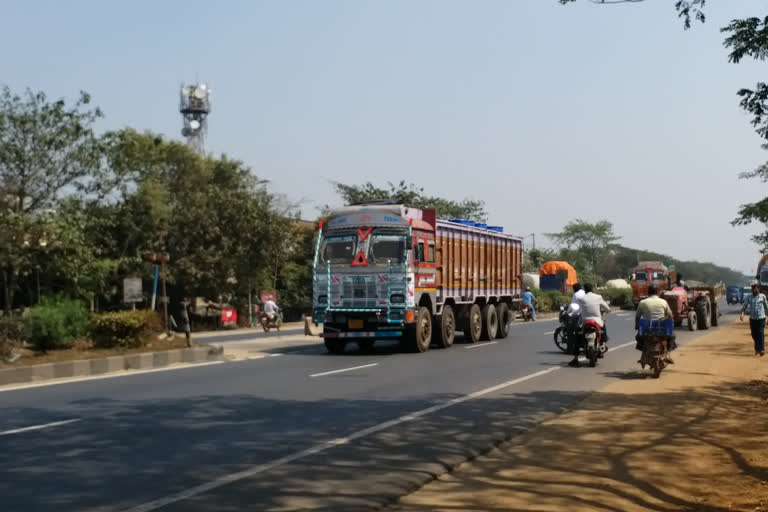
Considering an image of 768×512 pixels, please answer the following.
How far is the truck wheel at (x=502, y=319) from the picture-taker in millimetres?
28797

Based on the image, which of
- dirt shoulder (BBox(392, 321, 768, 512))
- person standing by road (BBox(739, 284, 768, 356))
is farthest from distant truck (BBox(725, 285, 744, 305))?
dirt shoulder (BBox(392, 321, 768, 512))

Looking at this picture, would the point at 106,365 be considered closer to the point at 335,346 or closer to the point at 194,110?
the point at 335,346

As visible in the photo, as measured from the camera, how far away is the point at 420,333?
73.0ft

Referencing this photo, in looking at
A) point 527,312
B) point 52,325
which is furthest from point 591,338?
point 527,312

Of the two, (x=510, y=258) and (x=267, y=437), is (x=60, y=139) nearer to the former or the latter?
(x=510, y=258)

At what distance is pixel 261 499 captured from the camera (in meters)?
6.94

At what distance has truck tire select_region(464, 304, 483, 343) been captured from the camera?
2617cm

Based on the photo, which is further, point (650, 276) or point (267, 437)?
point (650, 276)

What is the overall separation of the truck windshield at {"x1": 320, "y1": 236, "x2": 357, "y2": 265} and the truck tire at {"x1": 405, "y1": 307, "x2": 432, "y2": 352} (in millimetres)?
2220

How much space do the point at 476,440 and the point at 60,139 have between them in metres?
26.6

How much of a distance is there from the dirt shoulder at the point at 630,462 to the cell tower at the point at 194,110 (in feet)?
251

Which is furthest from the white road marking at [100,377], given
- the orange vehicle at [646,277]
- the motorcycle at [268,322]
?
the orange vehicle at [646,277]

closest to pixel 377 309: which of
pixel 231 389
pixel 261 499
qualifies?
pixel 231 389

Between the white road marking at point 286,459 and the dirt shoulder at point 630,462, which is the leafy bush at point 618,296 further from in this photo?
the white road marking at point 286,459
